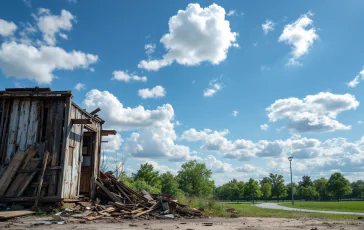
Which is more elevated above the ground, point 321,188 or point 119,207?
point 119,207

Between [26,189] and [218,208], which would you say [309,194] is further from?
[26,189]

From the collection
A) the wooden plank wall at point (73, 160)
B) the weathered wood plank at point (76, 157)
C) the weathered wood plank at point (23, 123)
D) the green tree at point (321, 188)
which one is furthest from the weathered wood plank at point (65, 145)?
the green tree at point (321, 188)

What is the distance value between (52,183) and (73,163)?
1.58 metres

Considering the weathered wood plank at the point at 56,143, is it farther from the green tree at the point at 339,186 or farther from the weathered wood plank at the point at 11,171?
the green tree at the point at 339,186

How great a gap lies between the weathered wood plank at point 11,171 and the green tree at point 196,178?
64570mm

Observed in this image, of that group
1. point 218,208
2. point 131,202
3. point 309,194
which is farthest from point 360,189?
point 131,202

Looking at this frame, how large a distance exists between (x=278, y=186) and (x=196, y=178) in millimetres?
27059

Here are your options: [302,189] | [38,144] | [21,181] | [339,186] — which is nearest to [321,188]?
[302,189]

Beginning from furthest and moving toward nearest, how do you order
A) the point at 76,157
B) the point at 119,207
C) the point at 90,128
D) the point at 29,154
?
the point at 90,128 < the point at 76,157 < the point at 119,207 < the point at 29,154

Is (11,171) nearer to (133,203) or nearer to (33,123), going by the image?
(33,123)

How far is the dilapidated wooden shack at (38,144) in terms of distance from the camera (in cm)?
1308

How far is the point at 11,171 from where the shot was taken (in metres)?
13.1

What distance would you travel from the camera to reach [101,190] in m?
16.9

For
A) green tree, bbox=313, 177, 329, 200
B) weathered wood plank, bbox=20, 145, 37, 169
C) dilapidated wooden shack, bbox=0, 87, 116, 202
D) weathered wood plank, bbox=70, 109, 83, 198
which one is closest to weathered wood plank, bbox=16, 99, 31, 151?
dilapidated wooden shack, bbox=0, 87, 116, 202
